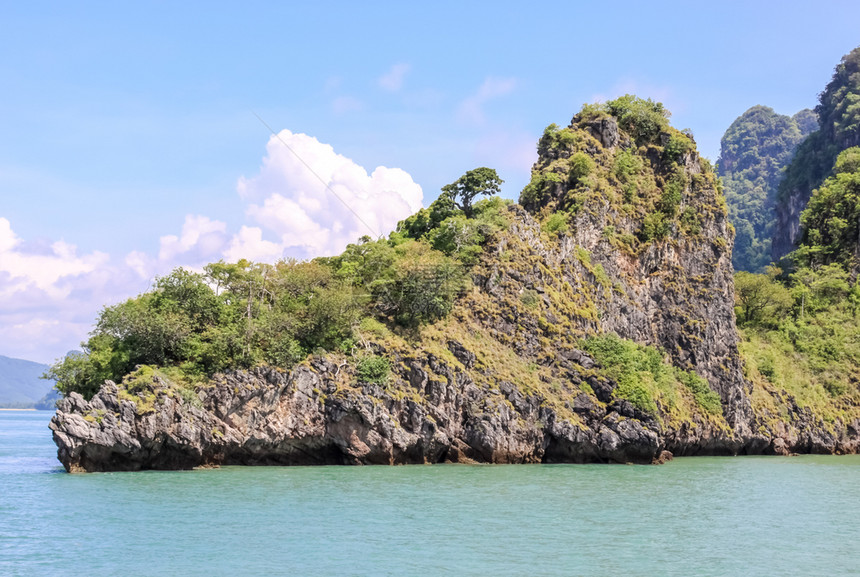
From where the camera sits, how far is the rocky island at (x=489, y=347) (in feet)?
140

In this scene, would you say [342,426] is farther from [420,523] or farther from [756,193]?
[756,193]

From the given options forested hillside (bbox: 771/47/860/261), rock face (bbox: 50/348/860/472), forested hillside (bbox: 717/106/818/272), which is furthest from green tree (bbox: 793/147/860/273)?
forested hillside (bbox: 717/106/818/272)

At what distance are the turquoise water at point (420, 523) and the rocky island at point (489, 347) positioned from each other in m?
2.93

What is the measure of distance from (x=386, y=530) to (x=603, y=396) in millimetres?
26354

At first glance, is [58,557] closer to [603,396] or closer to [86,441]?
[86,441]

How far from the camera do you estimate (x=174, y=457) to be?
4100 centimetres

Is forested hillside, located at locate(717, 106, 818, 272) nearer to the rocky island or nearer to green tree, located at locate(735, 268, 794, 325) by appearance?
green tree, located at locate(735, 268, 794, 325)

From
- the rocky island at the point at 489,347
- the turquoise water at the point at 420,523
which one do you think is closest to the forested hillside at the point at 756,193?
the rocky island at the point at 489,347

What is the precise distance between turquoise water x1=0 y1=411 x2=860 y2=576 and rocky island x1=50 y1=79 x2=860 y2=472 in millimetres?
2930

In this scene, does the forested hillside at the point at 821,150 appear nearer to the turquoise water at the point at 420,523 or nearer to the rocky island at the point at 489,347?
the rocky island at the point at 489,347

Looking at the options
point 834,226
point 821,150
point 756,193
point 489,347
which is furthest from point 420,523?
point 756,193

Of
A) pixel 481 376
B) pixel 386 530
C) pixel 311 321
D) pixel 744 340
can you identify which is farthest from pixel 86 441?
pixel 744 340

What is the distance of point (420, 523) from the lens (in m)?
27.6

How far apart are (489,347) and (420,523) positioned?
23514 mm
